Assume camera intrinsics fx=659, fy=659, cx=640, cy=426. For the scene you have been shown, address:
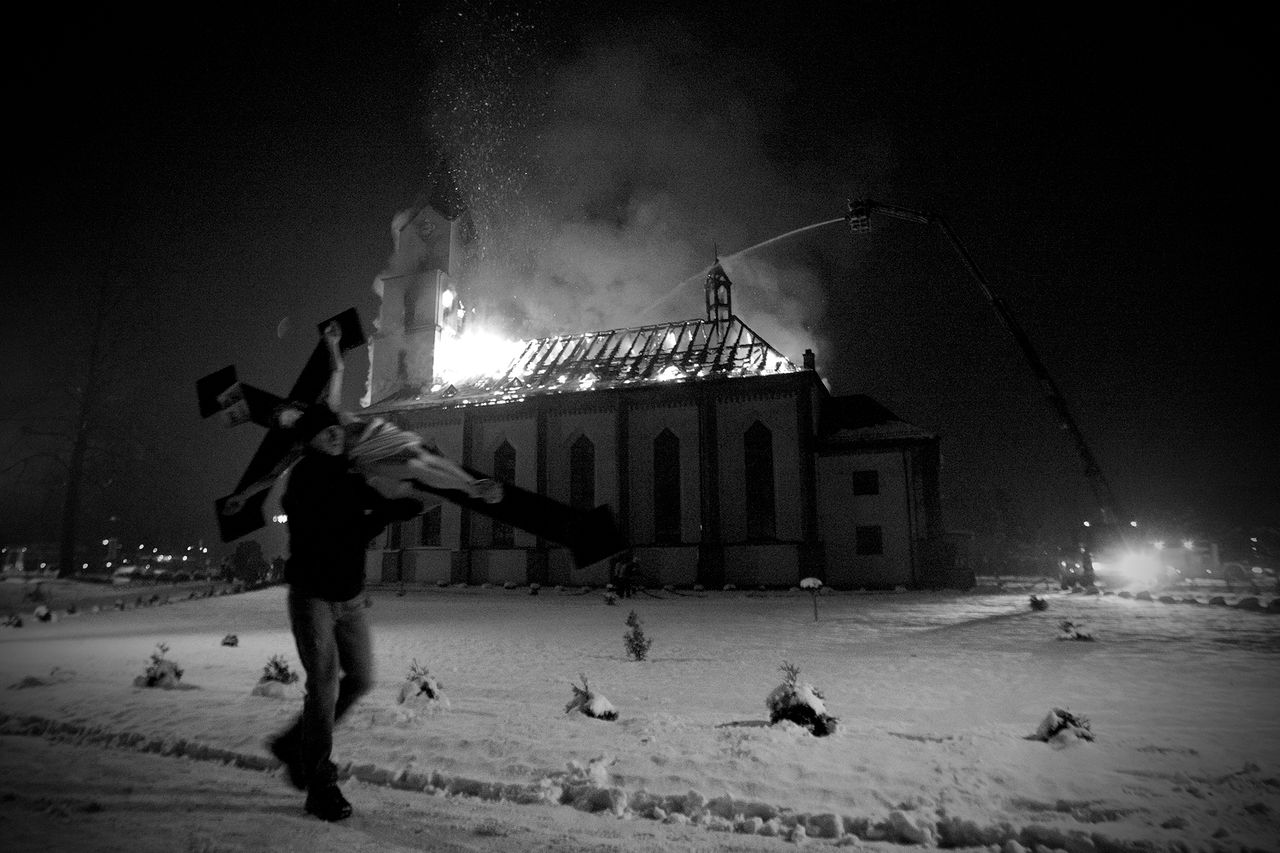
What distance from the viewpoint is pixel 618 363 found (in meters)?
33.8

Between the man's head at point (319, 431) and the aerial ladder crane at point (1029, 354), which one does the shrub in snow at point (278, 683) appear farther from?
the aerial ladder crane at point (1029, 354)

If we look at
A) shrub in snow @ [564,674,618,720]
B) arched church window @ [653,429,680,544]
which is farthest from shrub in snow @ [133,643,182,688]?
arched church window @ [653,429,680,544]

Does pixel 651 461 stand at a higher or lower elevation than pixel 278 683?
higher

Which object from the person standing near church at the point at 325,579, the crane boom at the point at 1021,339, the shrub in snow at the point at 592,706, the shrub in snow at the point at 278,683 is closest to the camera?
the person standing near church at the point at 325,579

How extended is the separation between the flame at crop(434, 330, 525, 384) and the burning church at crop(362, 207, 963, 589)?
588 mm

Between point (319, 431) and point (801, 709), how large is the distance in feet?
14.4

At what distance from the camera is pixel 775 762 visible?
186 inches

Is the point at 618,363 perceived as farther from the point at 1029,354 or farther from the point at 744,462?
Result: the point at 1029,354

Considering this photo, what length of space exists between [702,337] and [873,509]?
40.3ft

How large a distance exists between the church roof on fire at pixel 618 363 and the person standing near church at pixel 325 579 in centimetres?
2579

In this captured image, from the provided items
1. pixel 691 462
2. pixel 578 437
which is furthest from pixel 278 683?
pixel 578 437

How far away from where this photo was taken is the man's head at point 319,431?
387 centimetres

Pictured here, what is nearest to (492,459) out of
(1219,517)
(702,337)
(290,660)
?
(702,337)

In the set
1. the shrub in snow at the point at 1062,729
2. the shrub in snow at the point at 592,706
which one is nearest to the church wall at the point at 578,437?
the shrub in snow at the point at 592,706
